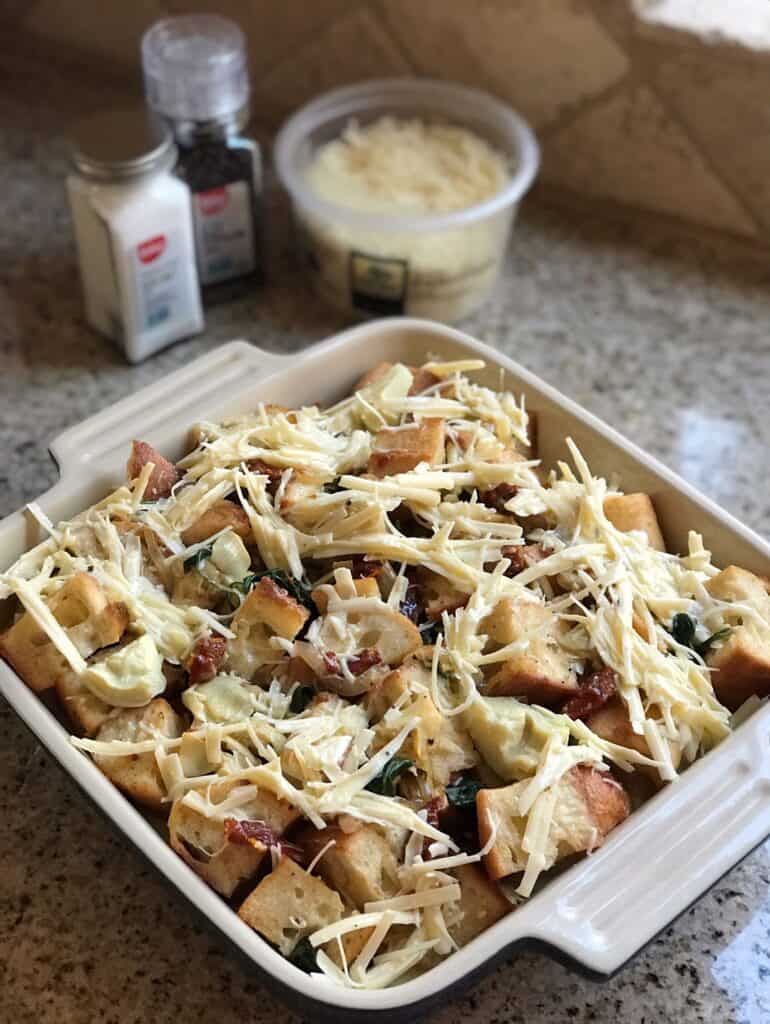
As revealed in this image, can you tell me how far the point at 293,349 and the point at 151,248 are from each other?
191 millimetres

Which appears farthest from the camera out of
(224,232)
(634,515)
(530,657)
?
(224,232)

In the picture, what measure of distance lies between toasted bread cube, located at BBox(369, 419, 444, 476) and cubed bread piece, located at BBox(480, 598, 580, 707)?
0.47 feet

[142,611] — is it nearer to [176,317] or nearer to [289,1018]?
[289,1018]

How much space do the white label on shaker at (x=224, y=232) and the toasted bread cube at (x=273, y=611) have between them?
0.52 meters

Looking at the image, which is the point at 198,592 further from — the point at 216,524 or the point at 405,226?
the point at 405,226

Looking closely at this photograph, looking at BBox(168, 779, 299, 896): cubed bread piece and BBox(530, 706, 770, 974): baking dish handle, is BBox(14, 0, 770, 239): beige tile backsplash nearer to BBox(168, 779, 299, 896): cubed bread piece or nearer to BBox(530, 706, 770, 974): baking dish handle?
BBox(530, 706, 770, 974): baking dish handle

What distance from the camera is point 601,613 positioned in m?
Answer: 0.78

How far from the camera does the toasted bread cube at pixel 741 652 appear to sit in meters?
0.77

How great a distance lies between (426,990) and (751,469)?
661 millimetres

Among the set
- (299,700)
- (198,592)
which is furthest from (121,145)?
→ (299,700)

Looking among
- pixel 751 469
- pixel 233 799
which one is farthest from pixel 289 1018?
pixel 751 469

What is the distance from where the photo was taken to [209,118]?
111cm

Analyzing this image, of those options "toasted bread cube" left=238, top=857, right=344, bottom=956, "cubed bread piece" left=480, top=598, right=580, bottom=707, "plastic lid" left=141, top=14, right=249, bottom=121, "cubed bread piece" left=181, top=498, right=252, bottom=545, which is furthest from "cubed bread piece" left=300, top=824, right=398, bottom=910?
"plastic lid" left=141, top=14, right=249, bottom=121

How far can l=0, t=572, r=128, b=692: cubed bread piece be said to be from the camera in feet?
2.48
